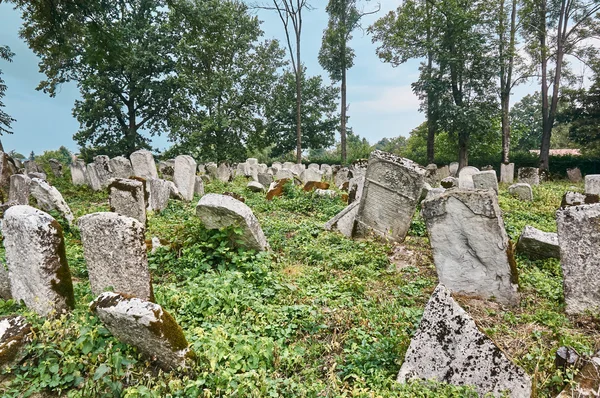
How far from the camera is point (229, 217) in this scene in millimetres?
4949

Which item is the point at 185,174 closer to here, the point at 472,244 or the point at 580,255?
the point at 472,244

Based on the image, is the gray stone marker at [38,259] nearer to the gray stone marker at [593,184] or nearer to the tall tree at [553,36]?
the gray stone marker at [593,184]

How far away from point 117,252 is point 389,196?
447 centimetres

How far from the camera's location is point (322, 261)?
202 inches

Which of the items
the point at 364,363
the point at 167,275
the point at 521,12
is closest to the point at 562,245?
the point at 364,363

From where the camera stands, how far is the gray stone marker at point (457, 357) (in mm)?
2289

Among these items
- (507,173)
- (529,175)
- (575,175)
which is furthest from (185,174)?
(575,175)

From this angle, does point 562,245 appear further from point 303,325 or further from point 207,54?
point 207,54

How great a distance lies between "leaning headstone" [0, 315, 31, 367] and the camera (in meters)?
2.68

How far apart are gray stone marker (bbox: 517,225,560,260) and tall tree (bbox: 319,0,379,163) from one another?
2299 cm

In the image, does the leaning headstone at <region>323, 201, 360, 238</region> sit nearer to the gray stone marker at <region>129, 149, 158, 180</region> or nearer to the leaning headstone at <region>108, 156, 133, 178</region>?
the gray stone marker at <region>129, 149, 158, 180</region>

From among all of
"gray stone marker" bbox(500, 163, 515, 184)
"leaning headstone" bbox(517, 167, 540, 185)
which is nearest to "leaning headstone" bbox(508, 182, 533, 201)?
"leaning headstone" bbox(517, 167, 540, 185)

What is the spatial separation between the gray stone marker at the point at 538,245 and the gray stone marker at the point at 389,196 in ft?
→ 5.56

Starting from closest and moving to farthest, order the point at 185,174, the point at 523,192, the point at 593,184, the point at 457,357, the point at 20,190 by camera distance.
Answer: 1. the point at 457,357
2. the point at 20,190
3. the point at 593,184
4. the point at 523,192
5. the point at 185,174
